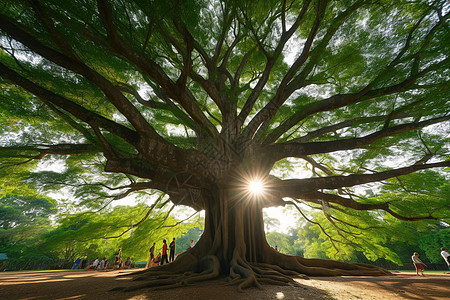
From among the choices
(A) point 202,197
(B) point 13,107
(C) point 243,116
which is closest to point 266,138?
(C) point 243,116

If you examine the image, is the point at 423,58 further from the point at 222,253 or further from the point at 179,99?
the point at 222,253

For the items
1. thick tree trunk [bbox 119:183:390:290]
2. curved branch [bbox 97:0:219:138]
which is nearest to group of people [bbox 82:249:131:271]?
thick tree trunk [bbox 119:183:390:290]

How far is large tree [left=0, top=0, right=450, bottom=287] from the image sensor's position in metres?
2.98

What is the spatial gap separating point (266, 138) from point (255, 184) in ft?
4.83

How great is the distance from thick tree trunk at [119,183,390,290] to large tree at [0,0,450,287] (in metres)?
0.03

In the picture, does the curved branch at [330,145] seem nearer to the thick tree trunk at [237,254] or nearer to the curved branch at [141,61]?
the thick tree trunk at [237,254]

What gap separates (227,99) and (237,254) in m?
4.22

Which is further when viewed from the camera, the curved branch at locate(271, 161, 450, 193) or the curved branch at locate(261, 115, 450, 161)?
the curved branch at locate(271, 161, 450, 193)

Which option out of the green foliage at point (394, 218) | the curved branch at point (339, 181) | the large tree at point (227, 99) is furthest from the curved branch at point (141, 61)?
the green foliage at point (394, 218)

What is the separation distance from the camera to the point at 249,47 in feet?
19.7

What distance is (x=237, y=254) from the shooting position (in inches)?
171

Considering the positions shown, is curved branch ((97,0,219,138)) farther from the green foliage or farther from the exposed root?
the green foliage

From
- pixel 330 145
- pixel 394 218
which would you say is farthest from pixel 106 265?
pixel 394 218

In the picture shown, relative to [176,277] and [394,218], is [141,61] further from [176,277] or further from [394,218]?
[394,218]
